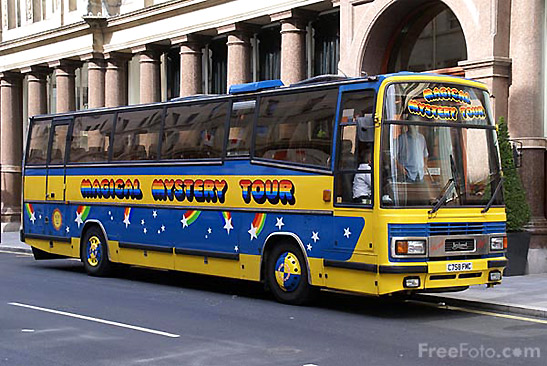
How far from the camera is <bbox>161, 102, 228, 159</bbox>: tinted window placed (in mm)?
15602

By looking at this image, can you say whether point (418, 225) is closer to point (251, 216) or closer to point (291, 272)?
point (291, 272)

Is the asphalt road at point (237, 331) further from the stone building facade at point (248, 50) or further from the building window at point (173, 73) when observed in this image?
Result: the building window at point (173, 73)

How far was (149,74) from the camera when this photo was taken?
2959cm

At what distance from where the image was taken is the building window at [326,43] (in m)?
24.2

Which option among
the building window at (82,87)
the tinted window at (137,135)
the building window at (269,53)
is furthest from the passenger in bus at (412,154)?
the building window at (82,87)

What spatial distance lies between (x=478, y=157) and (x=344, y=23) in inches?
371

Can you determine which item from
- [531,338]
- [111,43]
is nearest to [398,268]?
[531,338]

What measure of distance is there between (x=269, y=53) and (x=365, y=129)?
48.4 feet

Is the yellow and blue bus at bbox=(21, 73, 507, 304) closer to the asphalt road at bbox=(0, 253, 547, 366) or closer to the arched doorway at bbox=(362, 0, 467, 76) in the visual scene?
the asphalt road at bbox=(0, 253, 547, 366)

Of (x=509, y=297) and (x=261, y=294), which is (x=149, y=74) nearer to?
(x=261, y=294)

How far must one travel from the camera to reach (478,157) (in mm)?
13047

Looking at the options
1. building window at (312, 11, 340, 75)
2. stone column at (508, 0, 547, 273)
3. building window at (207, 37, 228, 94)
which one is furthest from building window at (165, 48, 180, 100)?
stone column at (508, 0, 547, 273)

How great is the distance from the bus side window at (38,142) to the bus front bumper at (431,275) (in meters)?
10.4

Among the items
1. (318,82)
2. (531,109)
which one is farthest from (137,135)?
(531,109)
